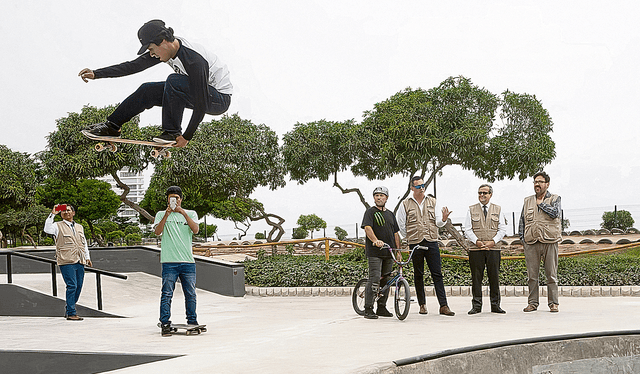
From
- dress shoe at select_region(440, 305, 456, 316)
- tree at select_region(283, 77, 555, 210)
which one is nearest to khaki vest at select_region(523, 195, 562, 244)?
dress shoe at select_region(440, 305, 456, 316)

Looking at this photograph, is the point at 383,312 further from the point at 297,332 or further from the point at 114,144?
the point at 114,144

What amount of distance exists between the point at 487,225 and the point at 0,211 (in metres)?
26.6

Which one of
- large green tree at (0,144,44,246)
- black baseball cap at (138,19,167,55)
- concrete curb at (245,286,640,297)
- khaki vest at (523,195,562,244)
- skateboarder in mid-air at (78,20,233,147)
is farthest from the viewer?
large green tree at (0,144,44,246)

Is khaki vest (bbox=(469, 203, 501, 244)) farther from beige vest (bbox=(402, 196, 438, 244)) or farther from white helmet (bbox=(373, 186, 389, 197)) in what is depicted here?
white helmet (bbox=(373, 186, 389, 197))

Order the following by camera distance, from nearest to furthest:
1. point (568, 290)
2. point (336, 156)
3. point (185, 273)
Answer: point (185, 273) → point (568, 290) → point (336, 156)

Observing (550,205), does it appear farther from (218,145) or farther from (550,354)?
(218,145)

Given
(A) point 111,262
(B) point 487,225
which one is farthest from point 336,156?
(B) point 487,225

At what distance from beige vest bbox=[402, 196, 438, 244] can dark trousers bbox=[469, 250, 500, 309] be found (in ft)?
2.13

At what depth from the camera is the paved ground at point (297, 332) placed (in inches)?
183

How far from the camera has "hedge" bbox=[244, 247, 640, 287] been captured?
34.8 ft

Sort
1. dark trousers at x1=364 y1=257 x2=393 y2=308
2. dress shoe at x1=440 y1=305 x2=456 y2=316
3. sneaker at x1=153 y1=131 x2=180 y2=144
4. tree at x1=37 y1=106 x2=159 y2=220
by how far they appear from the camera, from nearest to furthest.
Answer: sneaker at x1=153 y1=131 x2=180 y2=144, dark trousers at x1=364 y1=257 x2=393 y2=308, dress shoe at x1=440 y1=305 x2=456 y2=316, tree at x1=37 y1=106 x2=159 y2=220

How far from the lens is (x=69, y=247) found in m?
7.85

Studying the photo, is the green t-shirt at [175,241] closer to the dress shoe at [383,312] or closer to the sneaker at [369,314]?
the sneaker at [369,314]

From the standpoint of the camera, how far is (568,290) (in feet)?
33.5
